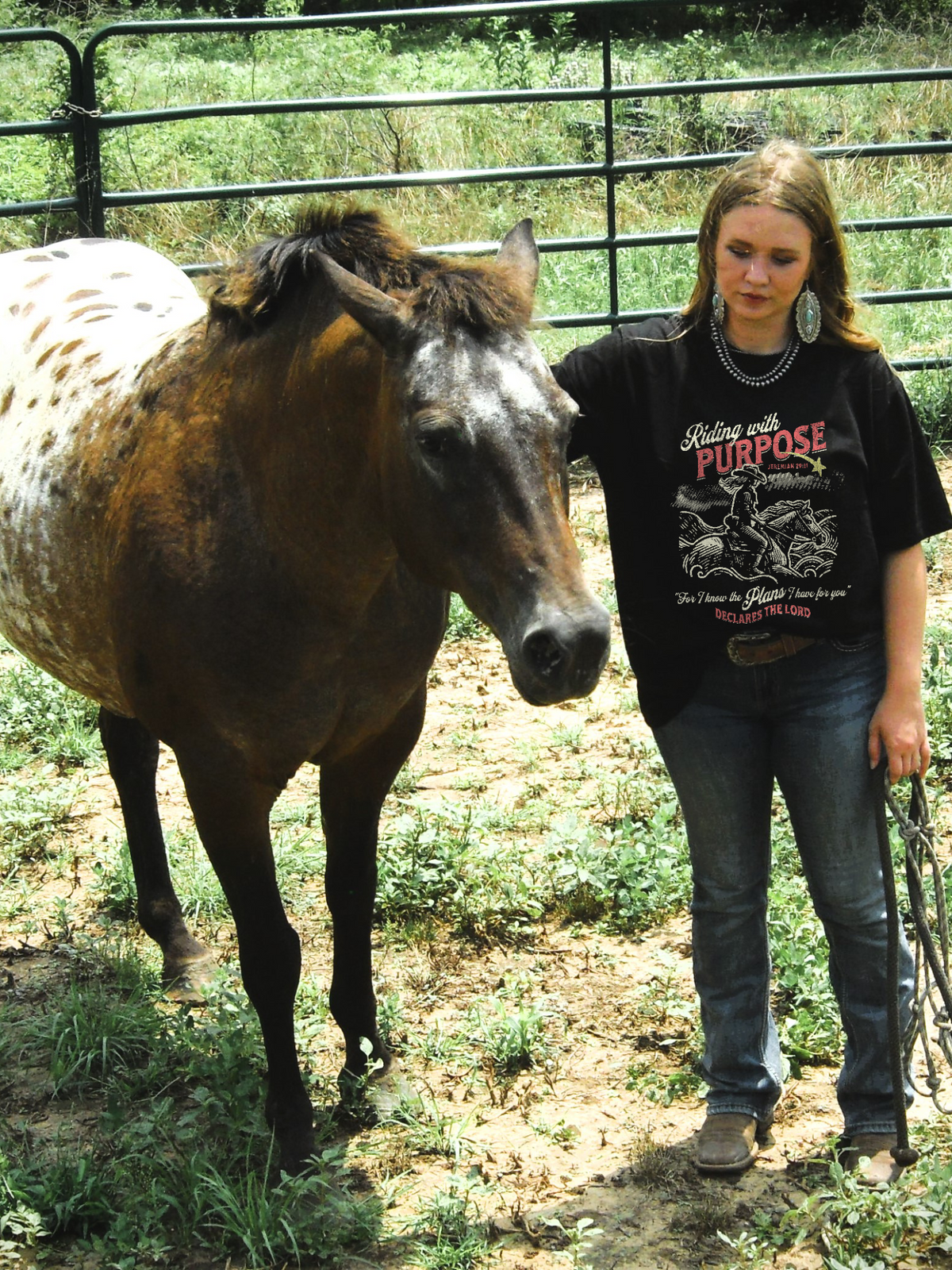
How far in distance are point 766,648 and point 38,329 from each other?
7.27 feet

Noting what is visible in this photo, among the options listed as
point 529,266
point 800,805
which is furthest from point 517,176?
point 800,805

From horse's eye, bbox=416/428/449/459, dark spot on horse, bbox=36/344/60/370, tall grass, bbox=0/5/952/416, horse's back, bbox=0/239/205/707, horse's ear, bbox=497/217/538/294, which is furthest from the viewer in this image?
tall grass, bbox=0/5/952/416

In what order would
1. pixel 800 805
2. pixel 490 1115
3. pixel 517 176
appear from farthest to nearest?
pixel 517 176
pixel 490 1115
pixel 800 805

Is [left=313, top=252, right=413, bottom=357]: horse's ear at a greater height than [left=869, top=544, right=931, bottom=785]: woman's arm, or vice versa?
[left=313, top=252, right=413, bottom=357]: horse's ear

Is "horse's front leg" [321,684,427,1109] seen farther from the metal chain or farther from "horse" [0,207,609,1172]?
the metal chain

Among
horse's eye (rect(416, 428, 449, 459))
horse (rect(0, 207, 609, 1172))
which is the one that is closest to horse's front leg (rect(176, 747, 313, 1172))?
horse (rect(0, 207, 609, 1172))

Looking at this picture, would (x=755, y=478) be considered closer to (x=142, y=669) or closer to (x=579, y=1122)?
(x=142, y=669)

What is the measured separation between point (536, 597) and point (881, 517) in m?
Result: 0.77

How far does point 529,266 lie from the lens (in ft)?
8.14

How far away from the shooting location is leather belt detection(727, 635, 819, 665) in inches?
97.3

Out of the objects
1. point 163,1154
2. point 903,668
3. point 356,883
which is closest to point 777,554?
point 903,668

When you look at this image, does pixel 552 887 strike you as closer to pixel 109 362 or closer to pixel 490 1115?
pixel 490 1115

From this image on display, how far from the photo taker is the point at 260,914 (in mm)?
2814

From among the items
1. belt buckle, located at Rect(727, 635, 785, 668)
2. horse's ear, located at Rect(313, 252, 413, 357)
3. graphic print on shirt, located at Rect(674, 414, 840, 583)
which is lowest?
belt buckle, located at Rect(727, 635, 785, 668)
